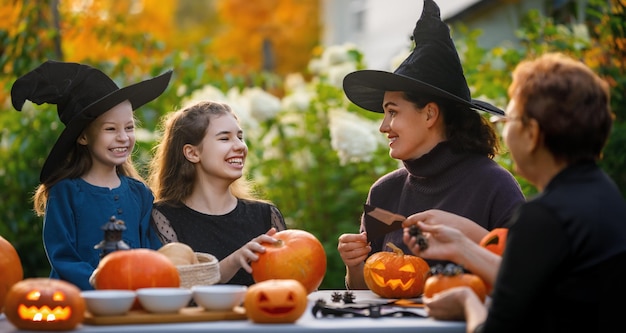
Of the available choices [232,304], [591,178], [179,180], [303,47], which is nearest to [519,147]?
[591,178]

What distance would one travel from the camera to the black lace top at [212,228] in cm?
432

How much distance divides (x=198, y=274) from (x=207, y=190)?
3.63 feet

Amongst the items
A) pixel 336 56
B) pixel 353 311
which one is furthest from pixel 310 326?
pixel 336 56

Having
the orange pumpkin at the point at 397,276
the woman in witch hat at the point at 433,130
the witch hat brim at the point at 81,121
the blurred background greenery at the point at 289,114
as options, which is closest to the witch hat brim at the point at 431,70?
the woman in witch hat at the point at 433,130

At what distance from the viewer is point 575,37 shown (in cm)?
727

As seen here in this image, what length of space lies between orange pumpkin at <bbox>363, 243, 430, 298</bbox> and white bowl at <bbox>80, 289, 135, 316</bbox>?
110 centimetres

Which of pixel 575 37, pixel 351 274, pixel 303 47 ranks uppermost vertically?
pixel 303 47

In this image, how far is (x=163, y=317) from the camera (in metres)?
2.99

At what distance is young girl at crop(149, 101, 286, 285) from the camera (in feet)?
14.3

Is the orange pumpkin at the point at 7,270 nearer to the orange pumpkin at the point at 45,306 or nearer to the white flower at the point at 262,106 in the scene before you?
the orange pumpkin at the point at 45,306

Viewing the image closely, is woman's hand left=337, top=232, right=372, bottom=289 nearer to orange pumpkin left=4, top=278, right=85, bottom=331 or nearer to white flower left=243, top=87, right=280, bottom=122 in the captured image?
orange pumpkin left=4, top=278, right=85, bottom=331

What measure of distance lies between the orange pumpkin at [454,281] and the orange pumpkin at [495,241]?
185mm

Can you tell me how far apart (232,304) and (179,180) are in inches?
60.4

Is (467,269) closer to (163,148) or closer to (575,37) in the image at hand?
(163,148)
